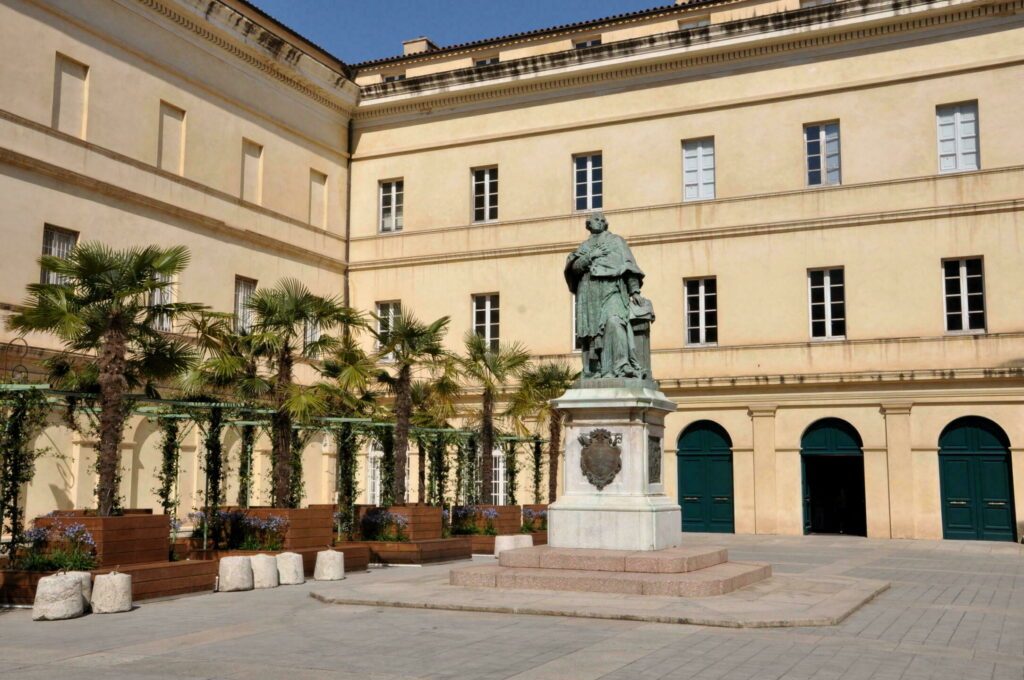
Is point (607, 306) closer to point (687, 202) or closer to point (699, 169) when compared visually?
point (687, 202)

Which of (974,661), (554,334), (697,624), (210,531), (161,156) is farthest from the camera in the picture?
(554,334)

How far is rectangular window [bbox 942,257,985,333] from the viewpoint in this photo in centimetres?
2680

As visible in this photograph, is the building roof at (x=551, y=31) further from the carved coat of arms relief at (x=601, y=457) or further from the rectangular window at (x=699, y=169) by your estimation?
the carved coat of arms relief at (x=601, y=457)

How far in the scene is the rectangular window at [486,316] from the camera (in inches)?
1278

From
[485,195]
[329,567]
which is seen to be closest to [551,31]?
[485,195]

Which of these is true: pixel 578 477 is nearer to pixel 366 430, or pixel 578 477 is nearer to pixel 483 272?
pixel 366 430

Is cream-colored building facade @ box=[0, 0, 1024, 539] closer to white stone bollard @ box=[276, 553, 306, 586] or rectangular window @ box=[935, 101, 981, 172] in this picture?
rectangular window @ box=[935, 101, 981, 172]

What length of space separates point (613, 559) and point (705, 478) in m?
16.4

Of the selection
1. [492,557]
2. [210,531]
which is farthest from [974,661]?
[492,557]

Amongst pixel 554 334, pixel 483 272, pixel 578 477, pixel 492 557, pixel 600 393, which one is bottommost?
pixel 492 557

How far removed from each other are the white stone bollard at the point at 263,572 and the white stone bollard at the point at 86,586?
2742 mm

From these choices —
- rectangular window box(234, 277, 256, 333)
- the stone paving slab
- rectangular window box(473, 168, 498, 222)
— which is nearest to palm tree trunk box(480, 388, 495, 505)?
rectangular window box(234, 277, 256, 333)

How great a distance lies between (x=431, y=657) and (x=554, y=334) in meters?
22.4

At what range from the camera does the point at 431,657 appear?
30.3ft
